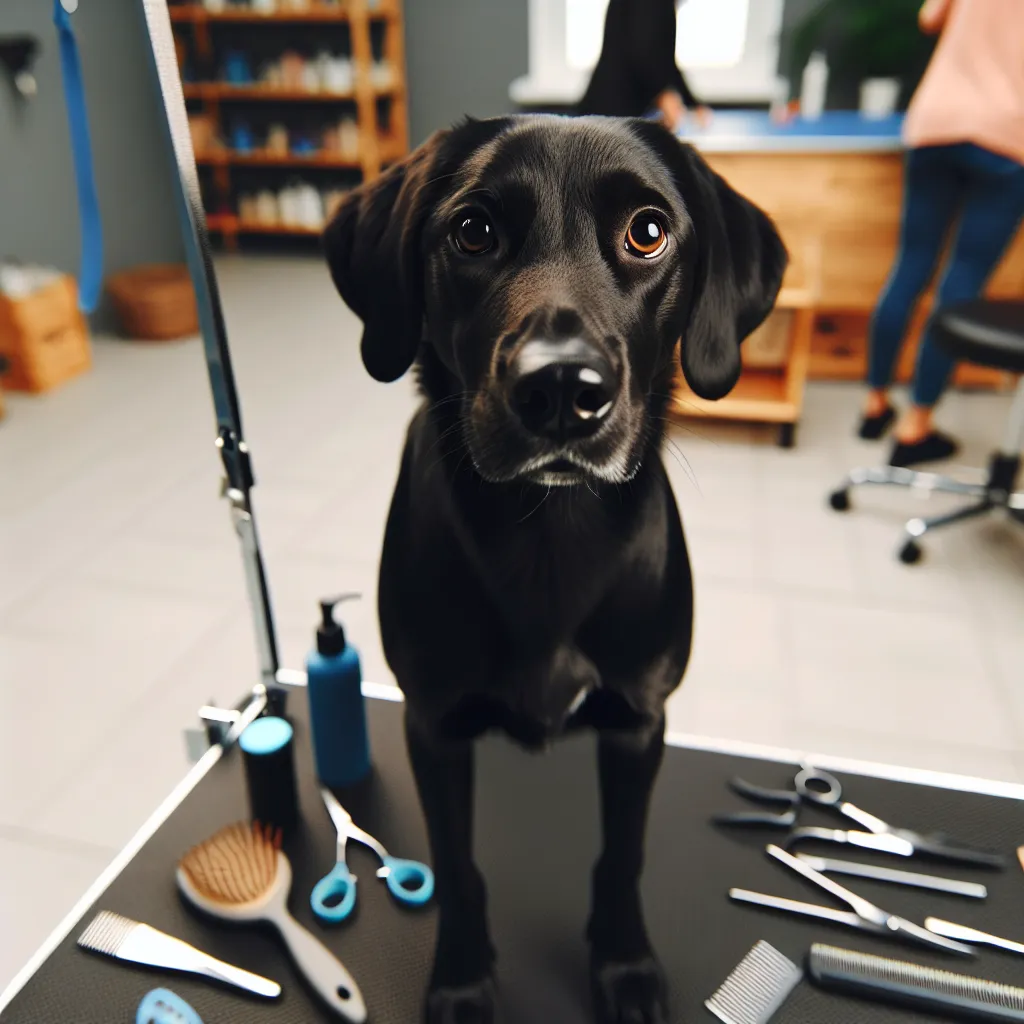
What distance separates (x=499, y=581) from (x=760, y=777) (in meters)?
0.60

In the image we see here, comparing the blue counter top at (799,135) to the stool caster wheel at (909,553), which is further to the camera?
the blue counter top at (799,135)

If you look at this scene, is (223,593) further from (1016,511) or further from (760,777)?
(1016,511)

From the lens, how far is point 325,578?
2189 mm

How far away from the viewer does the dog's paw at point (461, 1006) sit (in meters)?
0.89

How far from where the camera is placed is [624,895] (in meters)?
0.93

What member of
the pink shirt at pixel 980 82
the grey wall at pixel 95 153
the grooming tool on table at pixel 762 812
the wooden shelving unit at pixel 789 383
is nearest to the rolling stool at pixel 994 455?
Result: the wooden shelving unit at pixel 789 383

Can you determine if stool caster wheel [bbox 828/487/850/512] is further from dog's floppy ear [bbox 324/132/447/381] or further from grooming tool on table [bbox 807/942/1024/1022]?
dog's floppy ear [bbox 324/132/447/381]

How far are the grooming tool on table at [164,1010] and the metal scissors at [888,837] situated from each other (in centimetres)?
69

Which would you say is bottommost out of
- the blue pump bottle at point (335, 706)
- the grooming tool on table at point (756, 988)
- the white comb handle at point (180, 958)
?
the grooming tool on table at point (756, 988)

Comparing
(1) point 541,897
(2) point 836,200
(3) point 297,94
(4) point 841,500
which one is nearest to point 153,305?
(3) point 297,94

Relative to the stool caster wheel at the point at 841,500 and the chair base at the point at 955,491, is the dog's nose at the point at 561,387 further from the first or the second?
the stool caster wheel at the point at 841,500

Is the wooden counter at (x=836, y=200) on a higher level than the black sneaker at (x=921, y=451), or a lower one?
higher

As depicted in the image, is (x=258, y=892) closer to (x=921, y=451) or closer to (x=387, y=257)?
(x=387, y=257)

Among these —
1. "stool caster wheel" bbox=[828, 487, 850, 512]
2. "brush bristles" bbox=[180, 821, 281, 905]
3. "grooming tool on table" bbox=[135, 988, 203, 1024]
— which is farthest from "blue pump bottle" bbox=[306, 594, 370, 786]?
"stool caster wheel" bbox=[828, 487, 850, 512]
